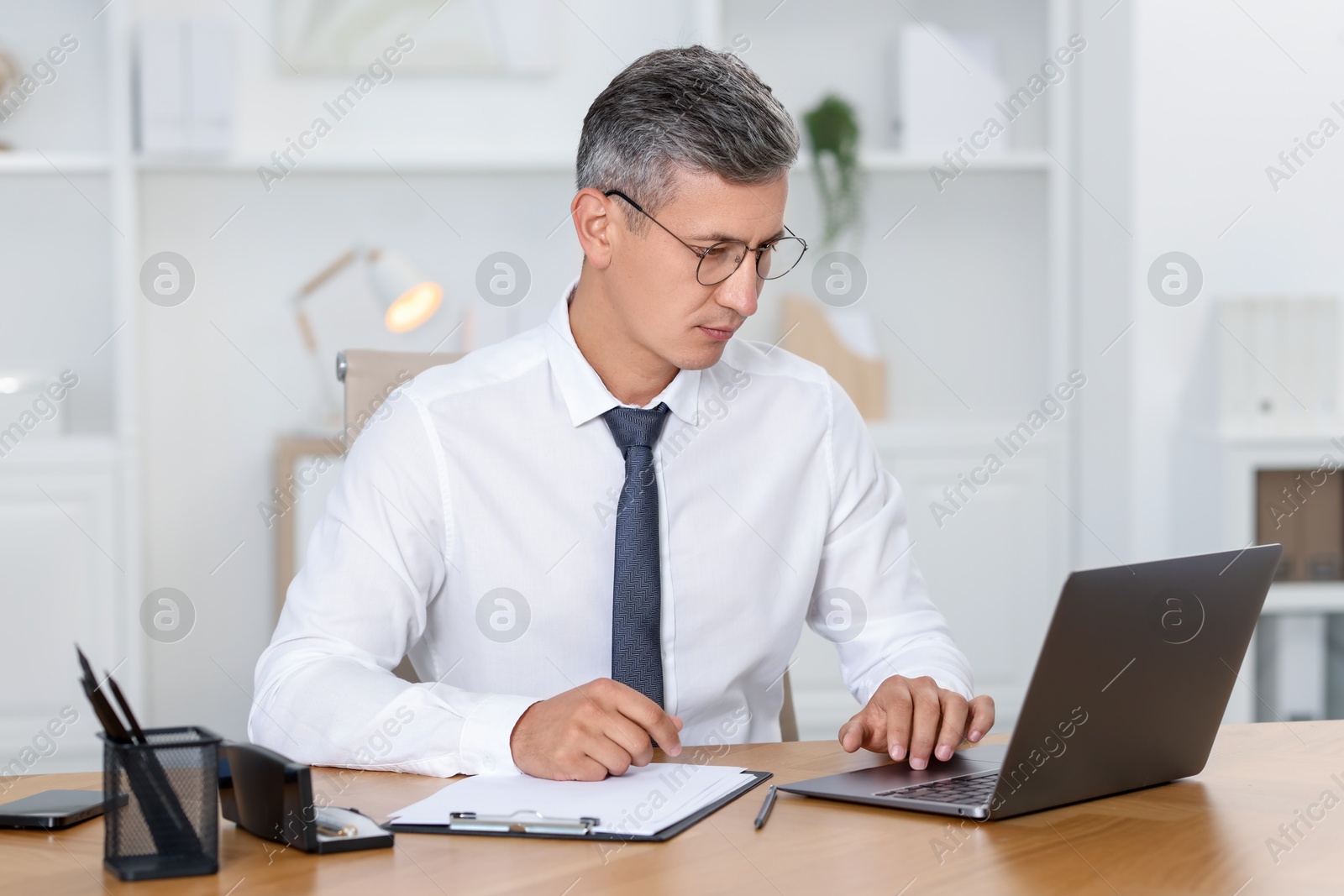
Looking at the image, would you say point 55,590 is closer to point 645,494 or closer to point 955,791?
point 645,494

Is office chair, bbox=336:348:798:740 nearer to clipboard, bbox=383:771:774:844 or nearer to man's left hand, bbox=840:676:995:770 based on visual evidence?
man's left hand, bbox=840:676:995:770

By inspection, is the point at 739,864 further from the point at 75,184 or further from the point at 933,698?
the point at 75,184

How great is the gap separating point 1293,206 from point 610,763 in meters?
2.69

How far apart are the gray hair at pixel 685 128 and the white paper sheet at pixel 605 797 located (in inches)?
26.5

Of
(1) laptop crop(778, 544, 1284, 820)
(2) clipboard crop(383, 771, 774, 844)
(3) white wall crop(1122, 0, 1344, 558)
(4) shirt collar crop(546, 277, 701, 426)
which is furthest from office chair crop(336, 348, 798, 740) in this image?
(3) white wall crop(1122, 0, 1344, 558)

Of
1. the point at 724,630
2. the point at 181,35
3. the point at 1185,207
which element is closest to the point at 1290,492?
the point at 1185,207

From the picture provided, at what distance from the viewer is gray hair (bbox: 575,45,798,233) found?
141cm

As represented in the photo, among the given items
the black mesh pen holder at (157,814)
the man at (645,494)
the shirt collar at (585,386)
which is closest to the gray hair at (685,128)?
the man at (645,494)

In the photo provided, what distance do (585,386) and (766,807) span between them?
0.68 meters

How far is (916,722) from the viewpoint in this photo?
1153 mm

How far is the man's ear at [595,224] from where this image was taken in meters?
1.52

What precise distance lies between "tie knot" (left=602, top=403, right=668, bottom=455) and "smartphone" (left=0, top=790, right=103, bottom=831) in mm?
707

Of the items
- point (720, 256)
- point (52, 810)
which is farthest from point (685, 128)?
point (52, 810)

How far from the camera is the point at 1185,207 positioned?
3029 millimetres
